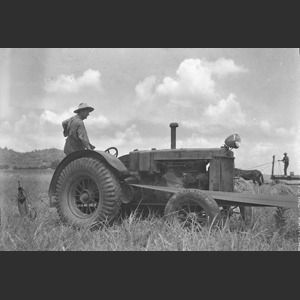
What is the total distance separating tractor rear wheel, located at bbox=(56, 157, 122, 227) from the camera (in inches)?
189

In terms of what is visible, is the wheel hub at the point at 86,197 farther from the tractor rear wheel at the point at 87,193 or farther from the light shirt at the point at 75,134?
the light shirt at the point at 75,134

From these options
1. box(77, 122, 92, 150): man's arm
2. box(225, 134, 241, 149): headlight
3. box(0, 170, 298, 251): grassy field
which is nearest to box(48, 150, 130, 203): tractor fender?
box(77, 122, 92, 150): man's arm

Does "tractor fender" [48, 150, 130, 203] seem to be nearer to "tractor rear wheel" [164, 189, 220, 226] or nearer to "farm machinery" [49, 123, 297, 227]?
"farm machinery" [49, 123, 297, 227]

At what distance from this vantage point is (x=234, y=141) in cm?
478

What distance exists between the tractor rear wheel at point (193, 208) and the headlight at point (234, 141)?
99 centimetres

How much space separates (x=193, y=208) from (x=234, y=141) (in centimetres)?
118

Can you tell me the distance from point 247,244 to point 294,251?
A: 476mm

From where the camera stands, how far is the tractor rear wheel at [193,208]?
4.14 meters

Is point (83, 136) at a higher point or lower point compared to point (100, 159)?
higher

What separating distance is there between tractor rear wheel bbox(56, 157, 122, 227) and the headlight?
1777mm

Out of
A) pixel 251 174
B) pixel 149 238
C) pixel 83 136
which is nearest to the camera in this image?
pixel 149 238

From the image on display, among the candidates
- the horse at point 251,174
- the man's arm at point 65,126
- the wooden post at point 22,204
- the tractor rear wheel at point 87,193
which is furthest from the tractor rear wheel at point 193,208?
the wooden post at point 22,204

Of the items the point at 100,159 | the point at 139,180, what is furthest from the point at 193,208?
the point at 100,159

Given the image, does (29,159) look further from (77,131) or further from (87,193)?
(87,193)
